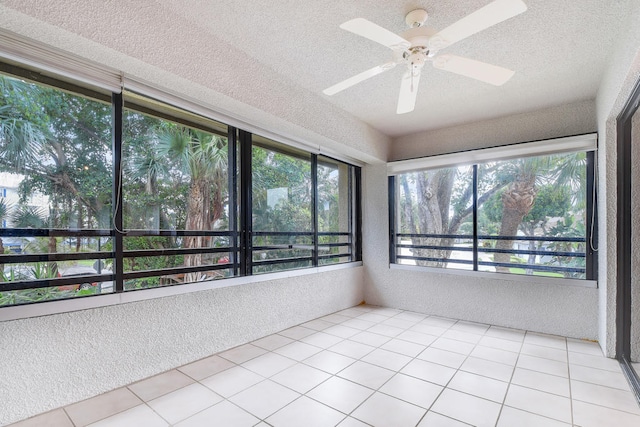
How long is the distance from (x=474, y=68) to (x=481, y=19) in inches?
17.0

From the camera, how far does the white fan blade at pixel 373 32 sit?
1489 mm

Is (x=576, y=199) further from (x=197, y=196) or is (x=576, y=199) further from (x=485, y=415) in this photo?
(x=197, y=196)

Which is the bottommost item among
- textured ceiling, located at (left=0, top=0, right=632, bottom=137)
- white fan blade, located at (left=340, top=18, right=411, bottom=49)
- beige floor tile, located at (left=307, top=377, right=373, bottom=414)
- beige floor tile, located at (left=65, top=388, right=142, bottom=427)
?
beige floor tile, located at (left=307, top=377, right=373, bottom=414)

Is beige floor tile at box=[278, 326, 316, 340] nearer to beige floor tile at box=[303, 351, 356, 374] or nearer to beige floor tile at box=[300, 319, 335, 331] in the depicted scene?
beige floor tile at box=[300, 319, 335, 331]

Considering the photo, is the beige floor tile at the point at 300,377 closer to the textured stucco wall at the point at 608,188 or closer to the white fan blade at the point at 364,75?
the white fan blade at the point at 364,75

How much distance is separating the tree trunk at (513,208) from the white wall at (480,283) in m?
0.32

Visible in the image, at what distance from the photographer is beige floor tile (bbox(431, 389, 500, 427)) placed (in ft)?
5.73

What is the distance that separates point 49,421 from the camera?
5.55ft

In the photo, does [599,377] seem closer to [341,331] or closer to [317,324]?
[341,331]

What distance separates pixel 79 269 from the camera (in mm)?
1971

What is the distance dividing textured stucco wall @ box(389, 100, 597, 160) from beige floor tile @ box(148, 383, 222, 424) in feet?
11.8

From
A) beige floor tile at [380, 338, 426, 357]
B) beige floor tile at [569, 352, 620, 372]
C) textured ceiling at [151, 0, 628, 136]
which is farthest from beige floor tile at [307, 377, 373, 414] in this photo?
textured ceiling at [151, 0, 628, 136]

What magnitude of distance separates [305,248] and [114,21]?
2662mm

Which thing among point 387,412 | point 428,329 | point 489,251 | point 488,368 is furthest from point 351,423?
point 489,251
